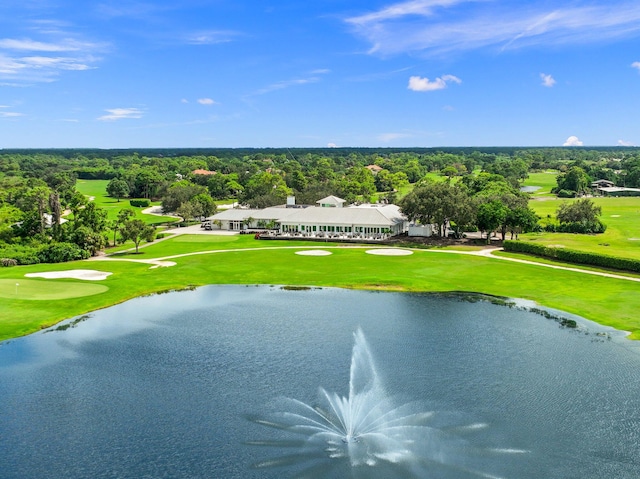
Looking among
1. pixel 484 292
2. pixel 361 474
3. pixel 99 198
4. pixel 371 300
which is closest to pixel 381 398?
pixel 361 474

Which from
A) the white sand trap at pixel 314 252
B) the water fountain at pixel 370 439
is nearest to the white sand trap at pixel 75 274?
the white sand trap at pixel 314 252

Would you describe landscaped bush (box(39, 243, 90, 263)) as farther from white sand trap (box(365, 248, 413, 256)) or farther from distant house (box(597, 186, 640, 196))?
distant house (box(597, 186, 640, 196))

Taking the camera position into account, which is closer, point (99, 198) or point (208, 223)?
point (208, 223)

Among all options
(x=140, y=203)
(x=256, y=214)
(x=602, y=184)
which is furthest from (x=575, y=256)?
(x=602, y=184)

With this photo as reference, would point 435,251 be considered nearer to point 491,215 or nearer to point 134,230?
point 491,215

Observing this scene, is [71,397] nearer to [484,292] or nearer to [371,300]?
[371,300]

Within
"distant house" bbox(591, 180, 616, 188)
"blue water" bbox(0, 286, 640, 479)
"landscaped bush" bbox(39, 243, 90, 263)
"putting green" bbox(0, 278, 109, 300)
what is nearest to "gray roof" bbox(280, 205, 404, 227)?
"landscaped bush" bbox(39, 243, 90, 263)
